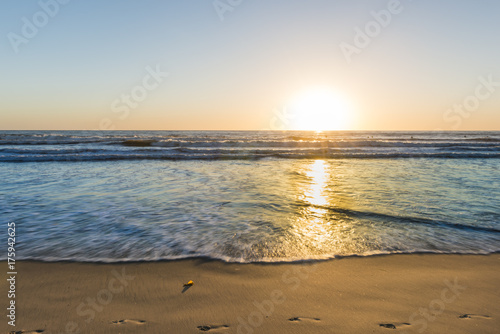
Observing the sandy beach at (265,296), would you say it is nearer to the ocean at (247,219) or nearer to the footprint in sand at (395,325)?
the footprint in sand at (395,325)

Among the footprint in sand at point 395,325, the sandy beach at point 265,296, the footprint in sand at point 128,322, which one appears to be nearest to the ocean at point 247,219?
the sandy beach at point 265,296

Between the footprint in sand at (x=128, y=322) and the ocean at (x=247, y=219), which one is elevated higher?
the ocean at (x=247, y=219)

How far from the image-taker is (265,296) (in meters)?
2.96

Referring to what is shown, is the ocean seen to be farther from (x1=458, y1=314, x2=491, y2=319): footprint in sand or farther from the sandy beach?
(x1=458, y1=314, x2=491, y2=319): footprint in sand

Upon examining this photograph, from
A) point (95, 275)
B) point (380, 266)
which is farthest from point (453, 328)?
point (95, 275)

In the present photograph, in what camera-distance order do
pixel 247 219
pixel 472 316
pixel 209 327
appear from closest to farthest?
pixel 209 327 < pixel 472 316 < pixel 247 219

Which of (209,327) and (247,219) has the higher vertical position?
(247,219)

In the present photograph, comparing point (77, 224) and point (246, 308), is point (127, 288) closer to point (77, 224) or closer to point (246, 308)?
point (246, 308)

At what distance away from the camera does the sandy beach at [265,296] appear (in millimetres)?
2516

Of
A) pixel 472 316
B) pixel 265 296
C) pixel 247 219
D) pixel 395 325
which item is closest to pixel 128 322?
pixel 265 296

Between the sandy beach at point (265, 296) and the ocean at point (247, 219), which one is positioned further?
the ocean at point (247, 219)

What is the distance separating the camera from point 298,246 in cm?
421

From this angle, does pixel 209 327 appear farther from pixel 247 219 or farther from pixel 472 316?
pixel 247 219

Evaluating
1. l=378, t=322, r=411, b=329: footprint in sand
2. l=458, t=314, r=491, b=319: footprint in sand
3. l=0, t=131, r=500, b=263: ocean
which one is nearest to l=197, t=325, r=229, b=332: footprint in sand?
l=0, t=131, r=500, b=263: ocean
